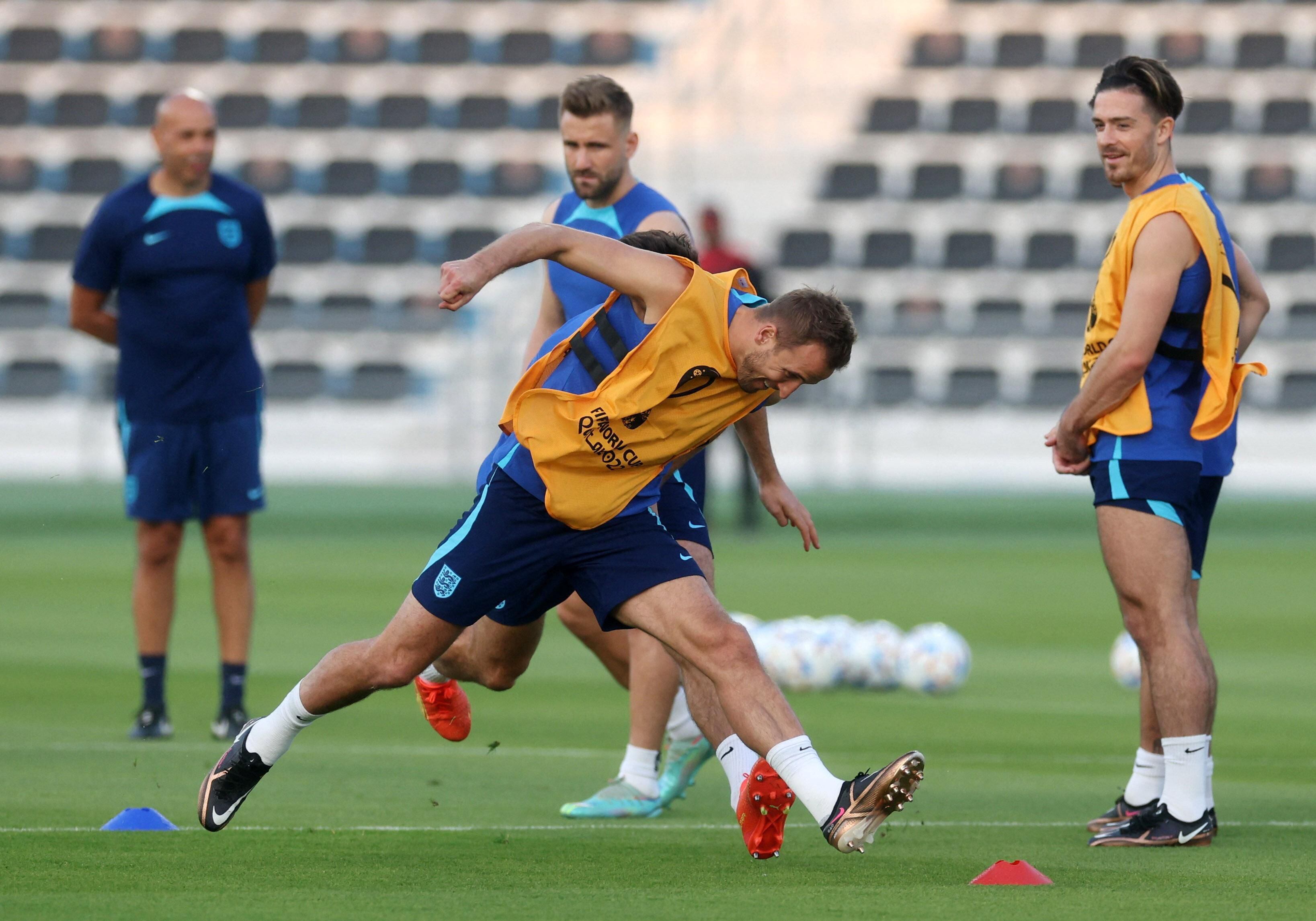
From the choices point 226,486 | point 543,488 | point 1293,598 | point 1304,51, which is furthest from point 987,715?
point 1304,51

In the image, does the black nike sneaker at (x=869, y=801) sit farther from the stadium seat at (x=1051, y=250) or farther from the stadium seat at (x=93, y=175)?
the stadium seat at (x=93, y=175)

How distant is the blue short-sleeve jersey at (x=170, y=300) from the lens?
820 centimetres

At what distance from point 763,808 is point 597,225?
2.16m

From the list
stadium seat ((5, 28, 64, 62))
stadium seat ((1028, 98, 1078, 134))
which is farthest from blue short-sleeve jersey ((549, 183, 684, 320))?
stadium seat ((5, 28, 64, 62))

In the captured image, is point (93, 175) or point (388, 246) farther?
point (93, 175)

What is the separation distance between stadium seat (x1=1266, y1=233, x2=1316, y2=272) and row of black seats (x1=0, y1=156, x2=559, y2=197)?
40.3 ft

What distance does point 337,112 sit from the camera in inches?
1474

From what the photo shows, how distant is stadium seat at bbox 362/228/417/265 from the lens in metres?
36.2

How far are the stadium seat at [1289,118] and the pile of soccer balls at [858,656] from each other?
2773 centimetres

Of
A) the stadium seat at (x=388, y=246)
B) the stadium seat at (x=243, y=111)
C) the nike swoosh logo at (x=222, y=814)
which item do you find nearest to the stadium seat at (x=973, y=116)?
the stadium seat at (x=388, y=246)

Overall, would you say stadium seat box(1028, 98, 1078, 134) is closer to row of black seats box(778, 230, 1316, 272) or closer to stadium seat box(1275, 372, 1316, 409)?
row of black seats box(778, 230, 1316, 272)

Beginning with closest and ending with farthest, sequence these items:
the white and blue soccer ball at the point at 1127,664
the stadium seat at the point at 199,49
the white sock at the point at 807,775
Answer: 1. the white sock at the point at 807,775
2. the white and blue soccer ball at the point at 1127,664
3. the stadium seat at the point at 199,49

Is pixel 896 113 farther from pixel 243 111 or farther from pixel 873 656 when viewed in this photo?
pixel 873 656

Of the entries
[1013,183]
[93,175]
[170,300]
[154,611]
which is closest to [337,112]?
[93,175]
